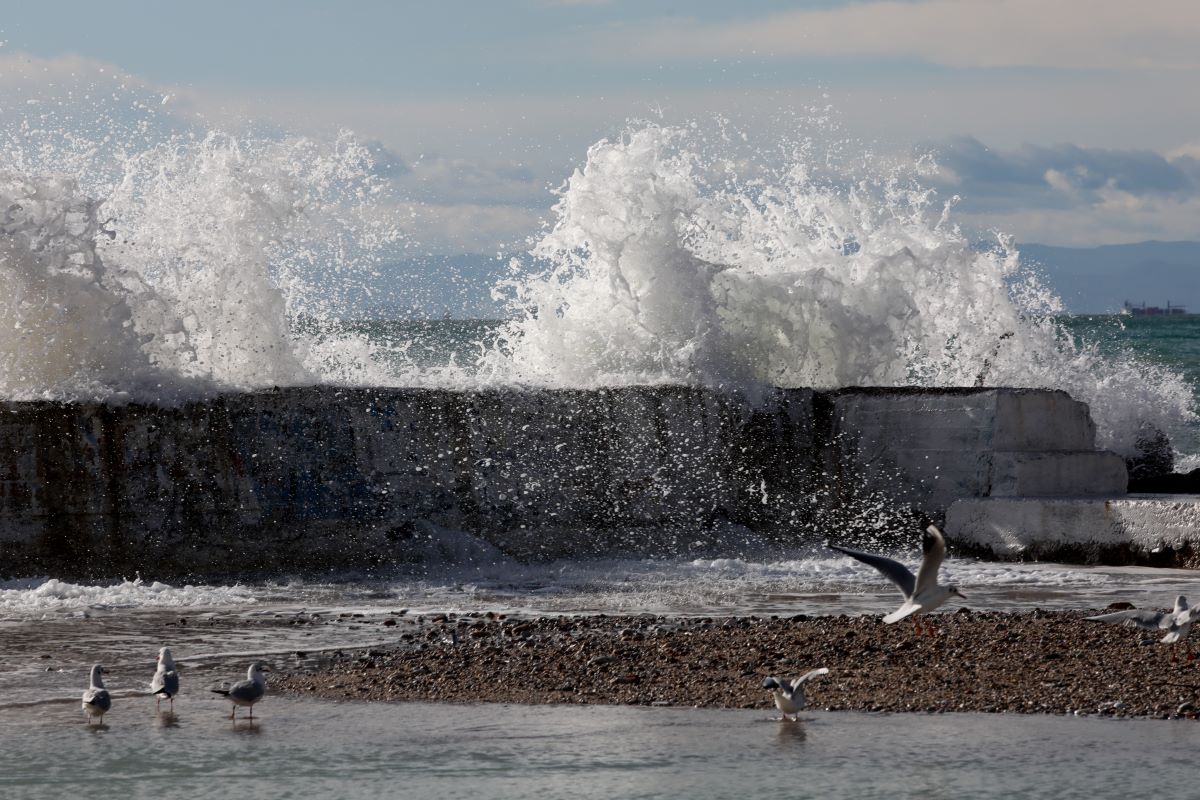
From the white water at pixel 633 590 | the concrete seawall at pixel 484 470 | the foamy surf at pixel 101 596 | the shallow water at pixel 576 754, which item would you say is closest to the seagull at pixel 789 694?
the shallow water at pixel 576 754

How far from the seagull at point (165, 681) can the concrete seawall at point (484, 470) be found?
3920mm

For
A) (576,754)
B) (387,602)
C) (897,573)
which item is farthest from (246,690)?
(387,602)

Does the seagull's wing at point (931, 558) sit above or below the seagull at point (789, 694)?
above

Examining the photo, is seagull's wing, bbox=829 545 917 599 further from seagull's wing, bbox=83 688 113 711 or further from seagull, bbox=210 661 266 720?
seagull's wing, bbox=83 688 113 711

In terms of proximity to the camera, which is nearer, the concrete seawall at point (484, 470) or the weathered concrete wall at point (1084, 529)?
the concrete seawall at point (484, 470)

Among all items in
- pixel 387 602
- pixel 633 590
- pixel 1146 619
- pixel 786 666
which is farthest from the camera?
pixel 633 590

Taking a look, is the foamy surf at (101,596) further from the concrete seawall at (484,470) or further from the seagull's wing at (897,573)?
the seagull's wing at (897,573)

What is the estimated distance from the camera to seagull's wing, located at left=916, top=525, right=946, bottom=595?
21.7ft

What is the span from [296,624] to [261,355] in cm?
422

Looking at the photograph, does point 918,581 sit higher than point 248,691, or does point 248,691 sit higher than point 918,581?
point 918,581

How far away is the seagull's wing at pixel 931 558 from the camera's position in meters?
6.61

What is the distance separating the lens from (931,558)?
688 centimetres

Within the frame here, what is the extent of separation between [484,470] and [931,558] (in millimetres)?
5326

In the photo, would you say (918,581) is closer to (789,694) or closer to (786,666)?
(786,666)
